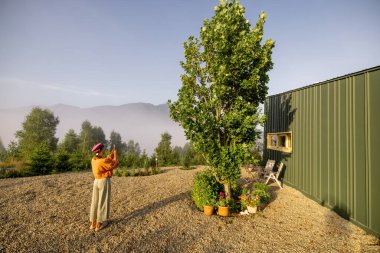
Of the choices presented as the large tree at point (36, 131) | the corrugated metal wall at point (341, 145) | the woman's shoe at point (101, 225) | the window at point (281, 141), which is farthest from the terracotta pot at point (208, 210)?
the large tree at point (36, 131)

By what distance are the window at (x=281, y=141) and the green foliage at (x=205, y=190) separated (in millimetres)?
4650

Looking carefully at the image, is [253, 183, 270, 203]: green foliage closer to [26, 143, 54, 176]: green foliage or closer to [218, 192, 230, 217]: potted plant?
[218, 192, 230, 217]: potted plant

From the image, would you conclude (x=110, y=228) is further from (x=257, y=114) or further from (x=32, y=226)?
(x=257, y=114)

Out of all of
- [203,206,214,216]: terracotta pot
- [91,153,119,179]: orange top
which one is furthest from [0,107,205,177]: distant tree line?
[91,153,119,179]: orange top

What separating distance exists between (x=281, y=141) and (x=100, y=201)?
32.4 feet

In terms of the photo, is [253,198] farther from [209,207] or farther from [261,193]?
[209,207]

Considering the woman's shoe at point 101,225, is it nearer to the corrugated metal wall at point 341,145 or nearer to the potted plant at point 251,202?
the potted plant at point 251,202

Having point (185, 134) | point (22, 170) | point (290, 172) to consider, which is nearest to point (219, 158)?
point (185, 134)

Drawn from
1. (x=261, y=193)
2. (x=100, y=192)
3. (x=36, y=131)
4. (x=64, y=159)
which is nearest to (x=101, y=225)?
(x=100, y=192)

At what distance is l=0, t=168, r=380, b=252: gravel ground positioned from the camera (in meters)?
4.37

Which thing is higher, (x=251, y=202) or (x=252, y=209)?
(x=251, y=202)

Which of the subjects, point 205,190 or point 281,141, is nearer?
point 205,190

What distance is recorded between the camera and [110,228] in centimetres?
504

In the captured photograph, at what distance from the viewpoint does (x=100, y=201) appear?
498cm
